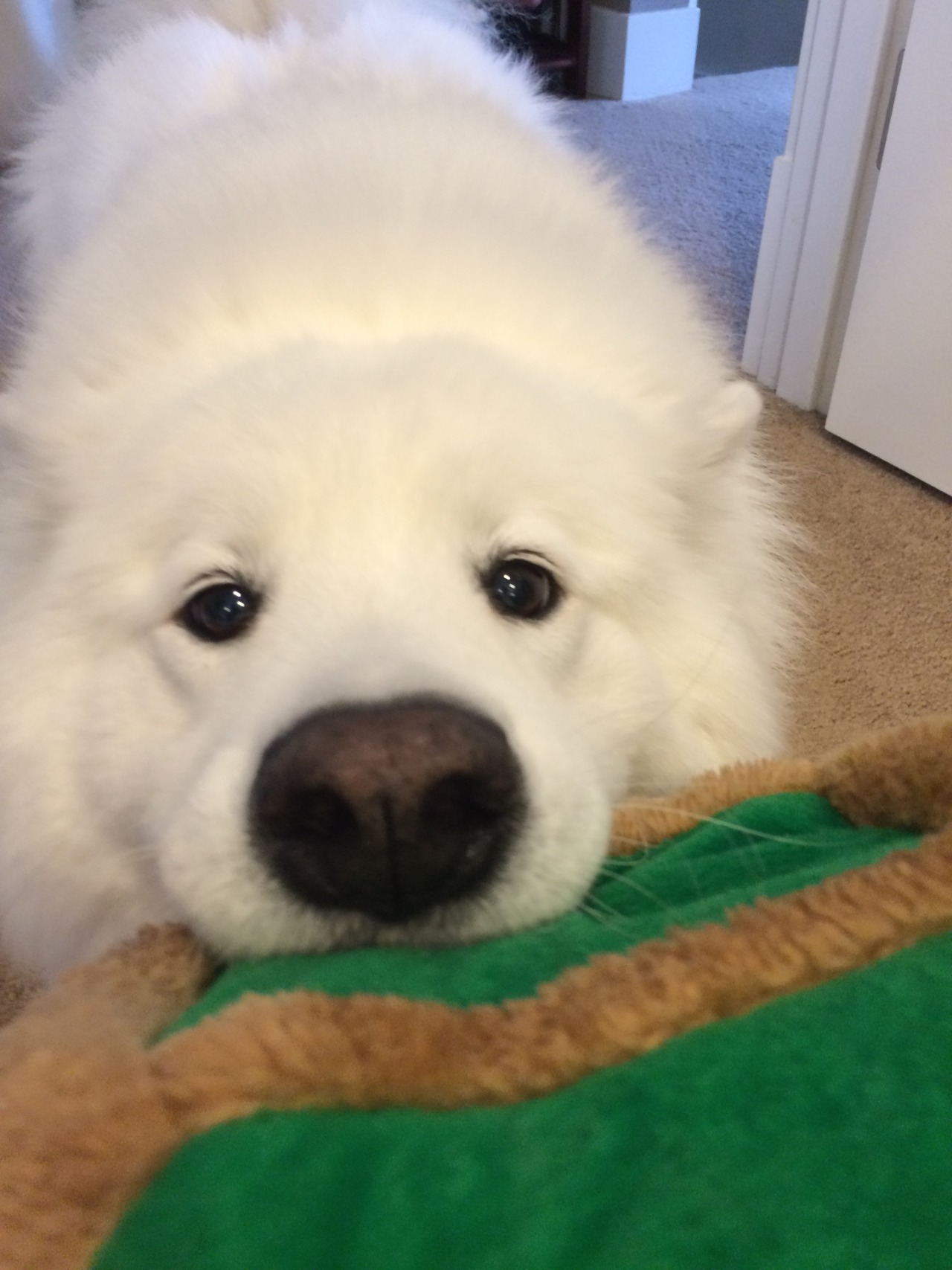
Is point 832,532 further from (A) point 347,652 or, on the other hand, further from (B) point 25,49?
(B) point 25,49

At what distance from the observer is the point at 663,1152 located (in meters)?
0.58

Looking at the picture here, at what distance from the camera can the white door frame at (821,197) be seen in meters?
3.09

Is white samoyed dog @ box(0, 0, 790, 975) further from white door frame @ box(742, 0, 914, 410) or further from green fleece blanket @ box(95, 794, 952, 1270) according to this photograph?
white door frame @ box(742, 0, 914, 410)

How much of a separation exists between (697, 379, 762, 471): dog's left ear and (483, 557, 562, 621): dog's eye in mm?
398

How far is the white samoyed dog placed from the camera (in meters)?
1.03

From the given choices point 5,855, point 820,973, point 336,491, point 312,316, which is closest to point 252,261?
point 312,316

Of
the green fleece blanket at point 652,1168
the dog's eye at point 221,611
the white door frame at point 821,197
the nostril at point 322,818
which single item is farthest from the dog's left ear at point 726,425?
the white door frame at point 821,197

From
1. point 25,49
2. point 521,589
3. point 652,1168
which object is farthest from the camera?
point 25,49

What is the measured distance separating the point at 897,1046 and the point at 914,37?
3.06 meters

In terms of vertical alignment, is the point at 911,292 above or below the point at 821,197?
below

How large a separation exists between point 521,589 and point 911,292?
2.35m

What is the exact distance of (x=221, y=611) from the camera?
1276 millimetres

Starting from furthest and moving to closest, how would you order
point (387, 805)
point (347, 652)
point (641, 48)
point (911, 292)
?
point (641, 48) → point (911, 292) → point (347, 652) → point (387, 805)

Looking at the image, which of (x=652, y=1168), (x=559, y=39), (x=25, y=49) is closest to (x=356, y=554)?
(x=652, y=1168)
